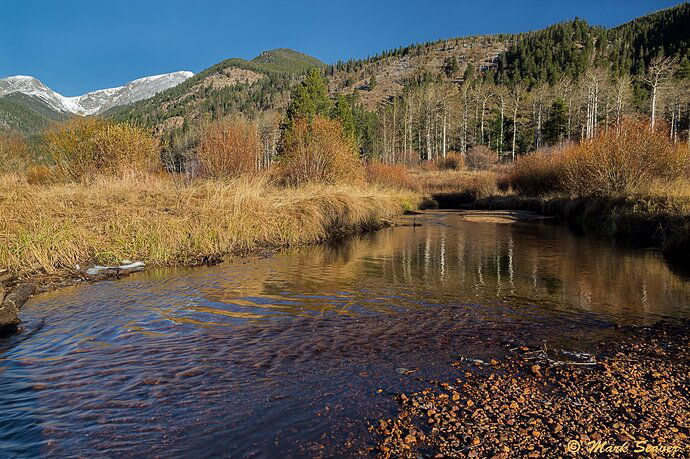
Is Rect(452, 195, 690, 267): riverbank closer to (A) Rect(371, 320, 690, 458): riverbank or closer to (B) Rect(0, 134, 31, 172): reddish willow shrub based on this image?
(A) Rect(371, 320, 690, 458): riverbank

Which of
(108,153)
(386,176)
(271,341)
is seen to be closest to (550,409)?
(271,341)

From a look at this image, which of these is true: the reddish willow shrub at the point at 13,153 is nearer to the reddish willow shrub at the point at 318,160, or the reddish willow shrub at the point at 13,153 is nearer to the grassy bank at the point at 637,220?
the reddish willow shrub at the point at 318,160

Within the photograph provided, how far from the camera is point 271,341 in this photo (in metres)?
6.16

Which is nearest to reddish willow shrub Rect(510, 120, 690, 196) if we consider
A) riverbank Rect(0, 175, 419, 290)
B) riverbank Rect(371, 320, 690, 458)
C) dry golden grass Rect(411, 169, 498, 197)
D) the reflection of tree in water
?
the reflection of tree in water

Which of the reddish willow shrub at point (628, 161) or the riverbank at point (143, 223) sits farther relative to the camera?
the reddish willow shrub at point (628, 161)

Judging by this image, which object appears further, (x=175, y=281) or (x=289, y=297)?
(x=175, y=281)

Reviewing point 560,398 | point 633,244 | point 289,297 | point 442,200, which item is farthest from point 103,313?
point 442,200

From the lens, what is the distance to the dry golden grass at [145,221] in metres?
10.4

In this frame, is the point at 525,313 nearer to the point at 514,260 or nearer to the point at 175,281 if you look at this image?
the point at 514,260

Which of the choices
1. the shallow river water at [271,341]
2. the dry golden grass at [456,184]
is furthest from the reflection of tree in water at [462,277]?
the dry golden grass at [456,184]

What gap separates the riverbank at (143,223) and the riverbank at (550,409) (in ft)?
28.2

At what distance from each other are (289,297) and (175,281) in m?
3.29

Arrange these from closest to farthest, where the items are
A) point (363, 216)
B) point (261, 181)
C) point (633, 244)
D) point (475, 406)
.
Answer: point (475, 406) → point (633, 244) → point (261, 181) → point (363, 216)

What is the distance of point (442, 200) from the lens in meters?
42.9
